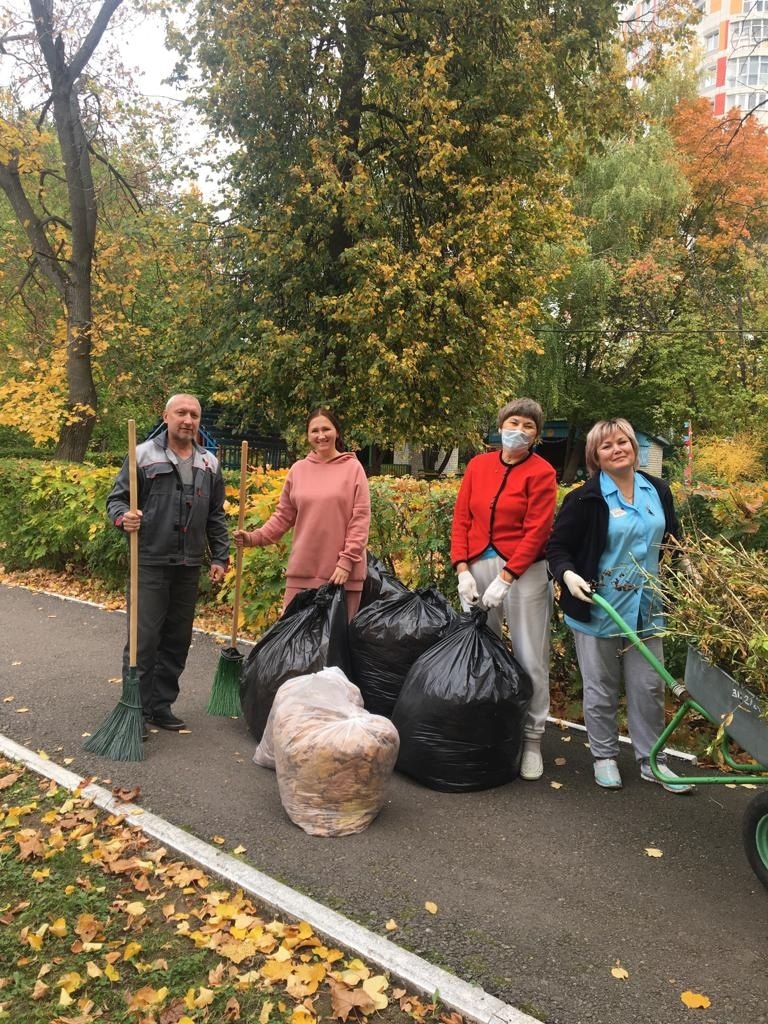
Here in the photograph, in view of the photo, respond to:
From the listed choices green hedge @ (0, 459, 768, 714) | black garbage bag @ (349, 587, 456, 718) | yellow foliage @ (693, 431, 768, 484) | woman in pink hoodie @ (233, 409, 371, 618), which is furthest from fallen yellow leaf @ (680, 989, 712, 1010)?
yellow foliage @ (693, 431, 768, 484)

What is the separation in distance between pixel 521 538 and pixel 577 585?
0.48 m

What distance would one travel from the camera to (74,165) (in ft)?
41.8

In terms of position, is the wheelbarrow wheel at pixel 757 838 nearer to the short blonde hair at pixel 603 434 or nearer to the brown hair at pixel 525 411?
the short blonde hair at pixel 603 434

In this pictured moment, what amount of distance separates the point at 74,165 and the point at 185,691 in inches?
415

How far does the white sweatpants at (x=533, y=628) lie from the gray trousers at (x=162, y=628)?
186 cm

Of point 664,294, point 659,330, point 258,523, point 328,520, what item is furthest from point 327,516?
point 659,330

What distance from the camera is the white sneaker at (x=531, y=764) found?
13.4 ft

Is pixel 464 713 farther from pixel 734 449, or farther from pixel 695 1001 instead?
pixel 734 449

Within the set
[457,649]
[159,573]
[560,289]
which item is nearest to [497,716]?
[457,649]

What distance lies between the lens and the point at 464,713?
3.77 m

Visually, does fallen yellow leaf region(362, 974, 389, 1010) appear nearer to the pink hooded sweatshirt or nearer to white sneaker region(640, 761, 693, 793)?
white sneaker region(640, 761, 693, 793)

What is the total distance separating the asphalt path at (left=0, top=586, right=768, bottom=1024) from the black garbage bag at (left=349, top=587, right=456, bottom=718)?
0.63 metres

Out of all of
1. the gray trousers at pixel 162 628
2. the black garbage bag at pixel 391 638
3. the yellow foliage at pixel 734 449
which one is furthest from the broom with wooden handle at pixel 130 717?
the yellow foliage at pixel 734 449

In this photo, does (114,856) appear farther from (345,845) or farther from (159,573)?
(159,573)
